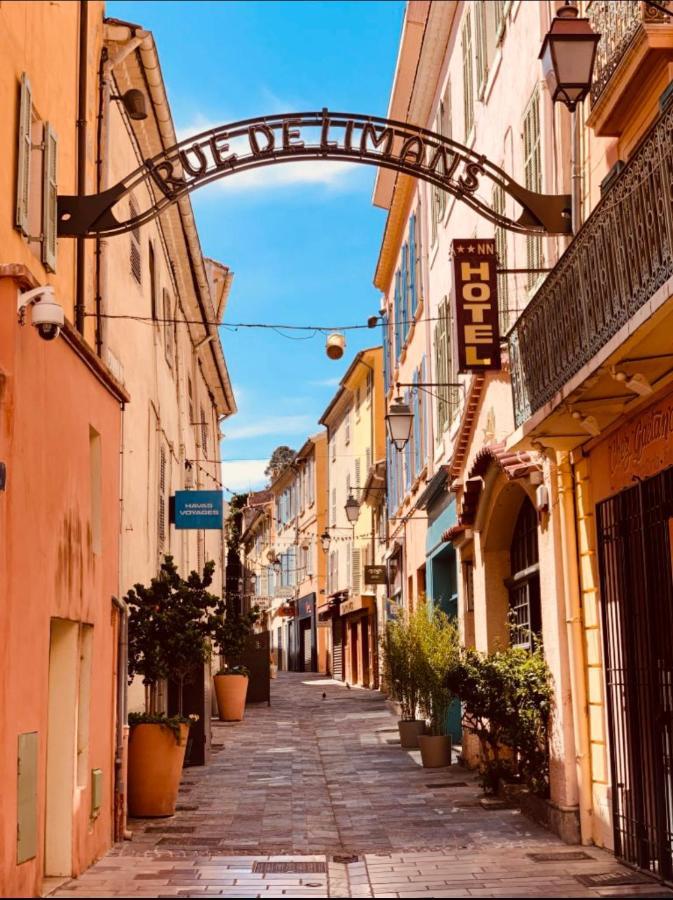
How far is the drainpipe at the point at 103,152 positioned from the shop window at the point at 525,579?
5258 mm

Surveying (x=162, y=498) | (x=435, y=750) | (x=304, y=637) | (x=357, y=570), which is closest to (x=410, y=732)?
(x=435, y=750)

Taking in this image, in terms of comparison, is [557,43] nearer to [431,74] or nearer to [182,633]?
[182,633]

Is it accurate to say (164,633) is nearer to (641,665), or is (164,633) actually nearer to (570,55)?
(641,665)

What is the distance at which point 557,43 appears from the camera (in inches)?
354

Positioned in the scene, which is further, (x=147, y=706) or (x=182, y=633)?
(x=147, y=706)

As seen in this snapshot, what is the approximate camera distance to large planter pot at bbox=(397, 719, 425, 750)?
19031mm

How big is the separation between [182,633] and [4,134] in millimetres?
6492

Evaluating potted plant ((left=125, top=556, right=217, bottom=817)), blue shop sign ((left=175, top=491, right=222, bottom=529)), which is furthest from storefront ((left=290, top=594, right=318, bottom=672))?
potted plant ((left=125, top=556, right=217, bottom=817))

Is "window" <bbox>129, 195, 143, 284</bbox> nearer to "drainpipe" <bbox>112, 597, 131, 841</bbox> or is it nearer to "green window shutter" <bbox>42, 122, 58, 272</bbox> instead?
"green window shutter" <bbox>42, 122, 58, 272</bbox>

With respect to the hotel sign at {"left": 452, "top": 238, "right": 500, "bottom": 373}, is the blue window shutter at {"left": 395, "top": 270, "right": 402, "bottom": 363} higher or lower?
higher

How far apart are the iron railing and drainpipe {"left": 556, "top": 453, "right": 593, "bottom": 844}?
3422 mm

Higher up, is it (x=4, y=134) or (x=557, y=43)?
(x=557, y=43)

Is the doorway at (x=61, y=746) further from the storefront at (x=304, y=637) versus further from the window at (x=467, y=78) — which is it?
the storefront at (x=304, y=637)

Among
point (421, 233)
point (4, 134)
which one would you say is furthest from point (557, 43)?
point (421, 233)
